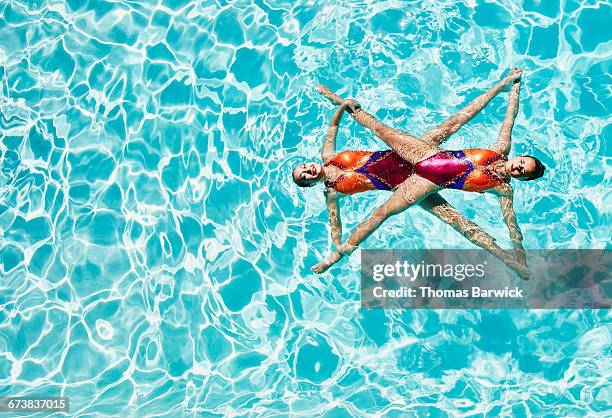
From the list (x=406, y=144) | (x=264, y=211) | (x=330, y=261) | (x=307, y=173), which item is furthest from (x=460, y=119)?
(x=264, y=211)

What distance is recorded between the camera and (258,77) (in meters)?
7.33

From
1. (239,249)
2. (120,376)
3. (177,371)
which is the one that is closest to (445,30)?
(239,249)

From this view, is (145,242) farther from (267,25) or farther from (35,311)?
(267,25)

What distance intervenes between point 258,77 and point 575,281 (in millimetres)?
4180

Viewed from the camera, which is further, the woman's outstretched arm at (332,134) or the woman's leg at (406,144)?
the woman's outstretched arm at (332,134)

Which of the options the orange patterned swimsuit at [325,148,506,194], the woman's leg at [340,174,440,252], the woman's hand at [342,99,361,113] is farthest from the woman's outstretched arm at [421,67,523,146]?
the woman's hand at [342,99,361,113]

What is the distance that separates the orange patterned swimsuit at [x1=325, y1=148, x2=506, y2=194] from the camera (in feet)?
18.0

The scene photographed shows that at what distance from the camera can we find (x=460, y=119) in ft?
19.5

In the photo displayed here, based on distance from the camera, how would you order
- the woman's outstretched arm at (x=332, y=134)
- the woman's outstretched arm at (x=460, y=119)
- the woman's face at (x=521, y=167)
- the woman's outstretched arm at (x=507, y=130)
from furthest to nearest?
the woman's outstretched arm at (x=332, y=134), the woman's outstretched arm at (x=460, y=119), the woman's outstretched arm at (x=507, y=130), the woman's face at (x=521, y=167)

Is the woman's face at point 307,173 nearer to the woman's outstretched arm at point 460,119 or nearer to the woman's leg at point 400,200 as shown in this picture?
the woman's leg at point 400,200

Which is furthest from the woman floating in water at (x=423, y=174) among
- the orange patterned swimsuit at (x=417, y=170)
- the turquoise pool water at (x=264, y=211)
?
the turquoise pool water at (x=264, y=211)

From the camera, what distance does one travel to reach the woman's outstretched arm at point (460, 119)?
584cm

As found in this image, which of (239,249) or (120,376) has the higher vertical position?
(239,249)

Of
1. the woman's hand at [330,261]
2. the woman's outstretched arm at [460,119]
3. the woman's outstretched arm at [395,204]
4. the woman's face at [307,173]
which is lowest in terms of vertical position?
the woman's hand at [330,261]
